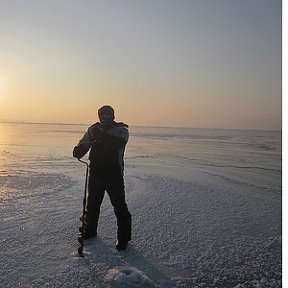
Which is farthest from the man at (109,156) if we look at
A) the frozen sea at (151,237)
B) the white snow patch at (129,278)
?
the white snow patch at (129,278)

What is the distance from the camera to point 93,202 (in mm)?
4562

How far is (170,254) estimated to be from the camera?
415cm

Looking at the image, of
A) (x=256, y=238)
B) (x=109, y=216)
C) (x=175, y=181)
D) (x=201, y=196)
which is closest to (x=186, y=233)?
(x=256, y=238)

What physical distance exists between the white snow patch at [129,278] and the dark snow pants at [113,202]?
748 millimetres

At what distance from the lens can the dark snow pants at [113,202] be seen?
434cm

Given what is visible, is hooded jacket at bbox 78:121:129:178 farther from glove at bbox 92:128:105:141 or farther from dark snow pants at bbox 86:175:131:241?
dark snow pants at bbox 86:175:131:241

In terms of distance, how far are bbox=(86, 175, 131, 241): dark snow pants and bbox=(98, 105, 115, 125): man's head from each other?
31.5 inches

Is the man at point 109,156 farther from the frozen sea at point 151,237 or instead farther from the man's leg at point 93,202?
the frozen sea at point 151,237

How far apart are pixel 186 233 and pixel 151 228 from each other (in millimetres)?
569

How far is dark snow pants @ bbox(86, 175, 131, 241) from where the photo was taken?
4344mm

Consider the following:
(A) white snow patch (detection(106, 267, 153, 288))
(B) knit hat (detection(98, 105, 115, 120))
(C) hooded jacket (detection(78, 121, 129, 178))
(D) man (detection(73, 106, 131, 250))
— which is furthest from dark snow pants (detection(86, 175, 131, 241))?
(B) knit hat (detection(98, 105, 115, 120))

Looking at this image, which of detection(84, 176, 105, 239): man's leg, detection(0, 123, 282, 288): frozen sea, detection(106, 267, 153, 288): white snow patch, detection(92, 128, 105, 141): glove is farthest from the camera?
detection(84, 176, 105, 239): man's leg

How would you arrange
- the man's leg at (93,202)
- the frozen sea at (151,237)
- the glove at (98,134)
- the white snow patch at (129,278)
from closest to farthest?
the white snow patch at (129,278) < the frozen sea at (151,237) < the glove at (98,134) < the man's leg at (93,202)
